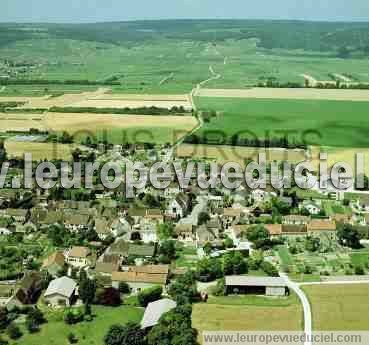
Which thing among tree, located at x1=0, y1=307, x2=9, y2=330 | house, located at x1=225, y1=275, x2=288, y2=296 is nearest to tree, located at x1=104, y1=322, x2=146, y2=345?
tree, located at x1=0, y1=307, x2=9, y2=330

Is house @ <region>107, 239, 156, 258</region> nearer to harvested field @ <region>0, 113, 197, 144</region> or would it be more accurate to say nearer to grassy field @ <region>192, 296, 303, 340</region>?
grassy field @ <region>192, 296, 303, 340</region>

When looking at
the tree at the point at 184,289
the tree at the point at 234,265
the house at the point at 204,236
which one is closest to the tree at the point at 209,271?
the tree at the point at 234,265

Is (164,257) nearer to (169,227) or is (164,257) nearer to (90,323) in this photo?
(169,227)

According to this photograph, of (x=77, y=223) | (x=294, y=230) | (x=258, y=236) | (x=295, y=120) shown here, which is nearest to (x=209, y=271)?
(x=258, y=236)

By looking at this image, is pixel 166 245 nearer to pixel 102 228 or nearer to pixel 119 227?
pixel 119 227

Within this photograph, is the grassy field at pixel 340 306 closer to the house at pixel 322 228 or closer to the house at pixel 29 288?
the house at pixel 322 228

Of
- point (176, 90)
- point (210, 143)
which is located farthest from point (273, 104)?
point (210, 143)

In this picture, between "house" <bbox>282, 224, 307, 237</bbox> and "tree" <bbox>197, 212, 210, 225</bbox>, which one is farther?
"tree" <bbox>197, 212, 210, 225</bbox>
